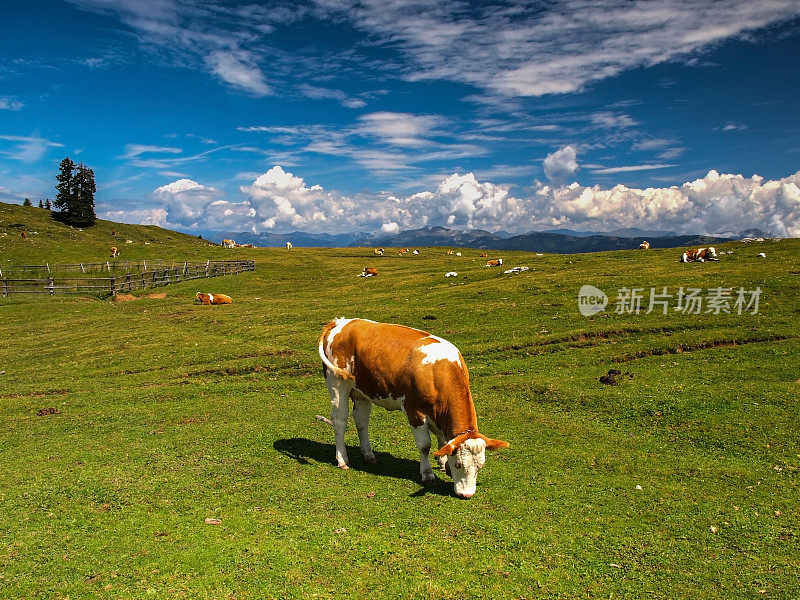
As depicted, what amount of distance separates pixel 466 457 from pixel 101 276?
2641 inches

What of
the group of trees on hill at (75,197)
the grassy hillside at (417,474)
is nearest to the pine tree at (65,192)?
the group of trees on hill at (75,197)

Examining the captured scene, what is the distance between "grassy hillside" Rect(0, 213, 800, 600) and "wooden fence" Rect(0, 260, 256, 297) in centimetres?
2527

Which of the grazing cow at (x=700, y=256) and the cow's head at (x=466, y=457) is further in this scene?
the grazing cow at (x=700, y=256)

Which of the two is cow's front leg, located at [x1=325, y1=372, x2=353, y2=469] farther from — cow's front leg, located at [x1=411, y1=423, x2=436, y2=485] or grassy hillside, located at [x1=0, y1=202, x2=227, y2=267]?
grassy hillside, located at [x1=0, y1=202, x2=227, y2=267]

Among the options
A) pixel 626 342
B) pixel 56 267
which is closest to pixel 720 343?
pixel 626 342

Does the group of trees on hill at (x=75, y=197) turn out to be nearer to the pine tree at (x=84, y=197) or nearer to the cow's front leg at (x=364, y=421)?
the pine tree at (x=84, y=197)

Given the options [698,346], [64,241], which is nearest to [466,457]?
[698,346]

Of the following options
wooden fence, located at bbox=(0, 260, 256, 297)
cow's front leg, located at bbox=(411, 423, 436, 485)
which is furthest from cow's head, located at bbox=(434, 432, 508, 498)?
wooden fence, located at bbox=(0, 260, 256, 297)

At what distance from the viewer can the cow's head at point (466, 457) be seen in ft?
33.0

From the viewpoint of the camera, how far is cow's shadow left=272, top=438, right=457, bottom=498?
1133 centimetres

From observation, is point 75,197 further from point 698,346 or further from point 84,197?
point 698,346

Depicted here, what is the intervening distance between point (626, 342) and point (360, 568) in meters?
21.1

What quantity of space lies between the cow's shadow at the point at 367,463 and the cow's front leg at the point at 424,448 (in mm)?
183

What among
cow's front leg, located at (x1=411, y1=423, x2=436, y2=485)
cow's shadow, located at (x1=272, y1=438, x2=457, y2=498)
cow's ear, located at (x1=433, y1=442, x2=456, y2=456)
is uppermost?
cow's ear, located at (x1=433, y1=442, x2=456, y2=456)
